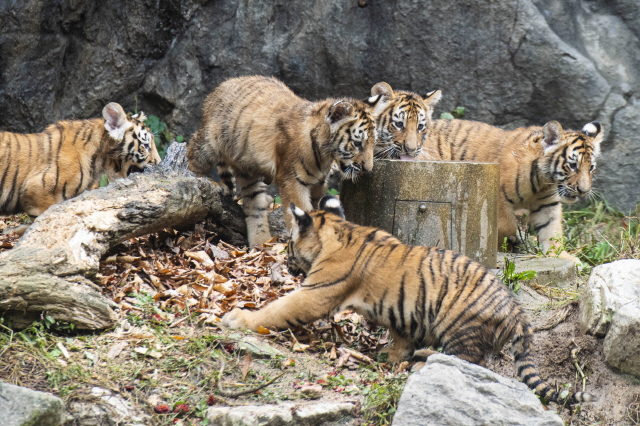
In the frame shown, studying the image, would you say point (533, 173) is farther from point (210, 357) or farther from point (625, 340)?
point (210, 357)

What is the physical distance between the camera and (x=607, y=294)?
400cm

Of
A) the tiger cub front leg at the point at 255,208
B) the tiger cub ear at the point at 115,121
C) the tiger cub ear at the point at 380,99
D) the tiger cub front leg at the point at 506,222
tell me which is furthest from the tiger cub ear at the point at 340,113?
the tiger cub ear at the point at 115,121

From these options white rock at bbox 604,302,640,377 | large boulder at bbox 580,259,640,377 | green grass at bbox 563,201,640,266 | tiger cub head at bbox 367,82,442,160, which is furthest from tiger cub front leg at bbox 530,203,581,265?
white rock at bbox 604,302,640,377

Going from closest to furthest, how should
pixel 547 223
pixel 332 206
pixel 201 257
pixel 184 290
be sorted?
pixel 332 206 → pixel 184 290 → pixel 201 257 → pixel 547 223

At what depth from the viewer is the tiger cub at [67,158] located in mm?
5402

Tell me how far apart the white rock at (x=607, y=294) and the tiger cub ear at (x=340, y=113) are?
2.25 metres

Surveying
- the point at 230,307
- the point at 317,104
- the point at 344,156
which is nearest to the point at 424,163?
the point at 344,156

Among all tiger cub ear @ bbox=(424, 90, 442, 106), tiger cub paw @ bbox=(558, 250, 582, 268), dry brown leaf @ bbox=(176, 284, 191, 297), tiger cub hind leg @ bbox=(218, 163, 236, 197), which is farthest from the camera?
tiger cub ear @ bbox=(424, 90, 442, 106)

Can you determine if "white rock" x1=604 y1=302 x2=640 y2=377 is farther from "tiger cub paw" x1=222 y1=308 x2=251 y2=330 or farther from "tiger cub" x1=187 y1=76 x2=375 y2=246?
"tiger cub paw" x1=222 y1=308 x2=251 y2=330

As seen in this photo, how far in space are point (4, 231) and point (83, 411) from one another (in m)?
3.55

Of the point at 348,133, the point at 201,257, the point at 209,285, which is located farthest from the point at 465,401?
the point at 348,133

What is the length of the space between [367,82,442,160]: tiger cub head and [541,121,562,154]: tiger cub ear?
115 centimetres

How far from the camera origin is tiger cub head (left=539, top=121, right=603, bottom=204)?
5707 millimetres

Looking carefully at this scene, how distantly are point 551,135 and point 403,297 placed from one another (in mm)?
2925
